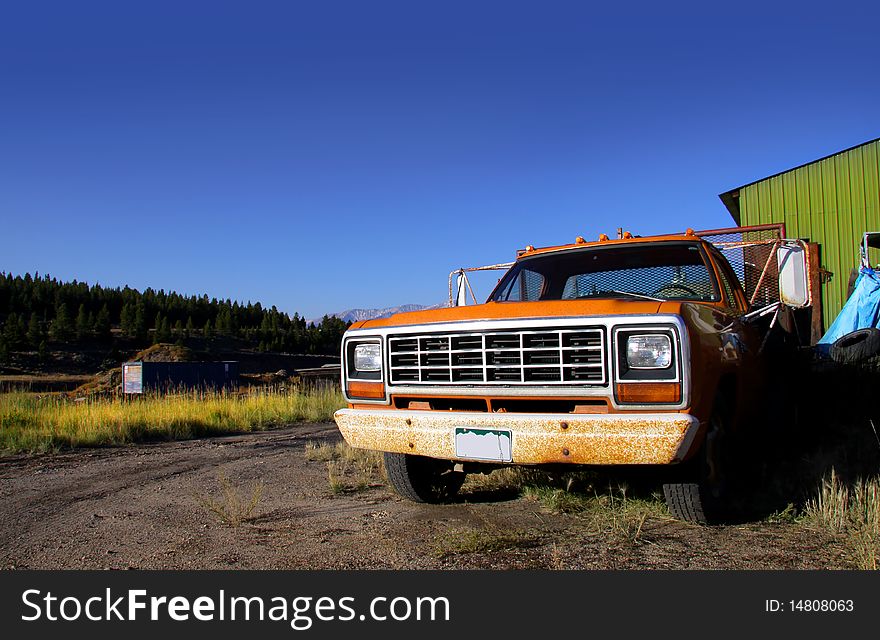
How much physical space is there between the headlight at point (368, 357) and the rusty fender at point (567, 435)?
0.47 meters

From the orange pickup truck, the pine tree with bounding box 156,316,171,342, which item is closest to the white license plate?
the orange pickup truck

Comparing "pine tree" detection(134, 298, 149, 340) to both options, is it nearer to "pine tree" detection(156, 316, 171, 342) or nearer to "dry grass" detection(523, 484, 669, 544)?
"pine tree" detection(156, 316, 171, 342)

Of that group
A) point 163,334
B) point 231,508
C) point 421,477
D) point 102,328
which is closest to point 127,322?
point 102,328

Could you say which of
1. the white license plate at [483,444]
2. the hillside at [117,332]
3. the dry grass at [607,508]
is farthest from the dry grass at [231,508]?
the hillside at [117,332]

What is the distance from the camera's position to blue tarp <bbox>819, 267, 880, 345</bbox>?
8.81 m

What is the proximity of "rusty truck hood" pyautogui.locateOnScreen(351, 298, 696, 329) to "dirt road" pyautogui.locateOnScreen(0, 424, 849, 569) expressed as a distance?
4.00ft

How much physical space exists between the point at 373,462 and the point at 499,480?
1.61m

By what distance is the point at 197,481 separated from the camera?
6.30 m

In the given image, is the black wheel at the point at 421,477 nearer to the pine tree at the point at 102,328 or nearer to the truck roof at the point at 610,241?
the truck roof at the point at 610,241

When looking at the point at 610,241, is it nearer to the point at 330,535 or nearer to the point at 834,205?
the point at 330,535

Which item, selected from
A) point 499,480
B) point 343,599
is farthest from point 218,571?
point 499,480

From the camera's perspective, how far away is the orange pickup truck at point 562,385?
3.45m

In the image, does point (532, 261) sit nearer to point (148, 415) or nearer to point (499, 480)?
point (499, 480)

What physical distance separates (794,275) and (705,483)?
5.34 feet
